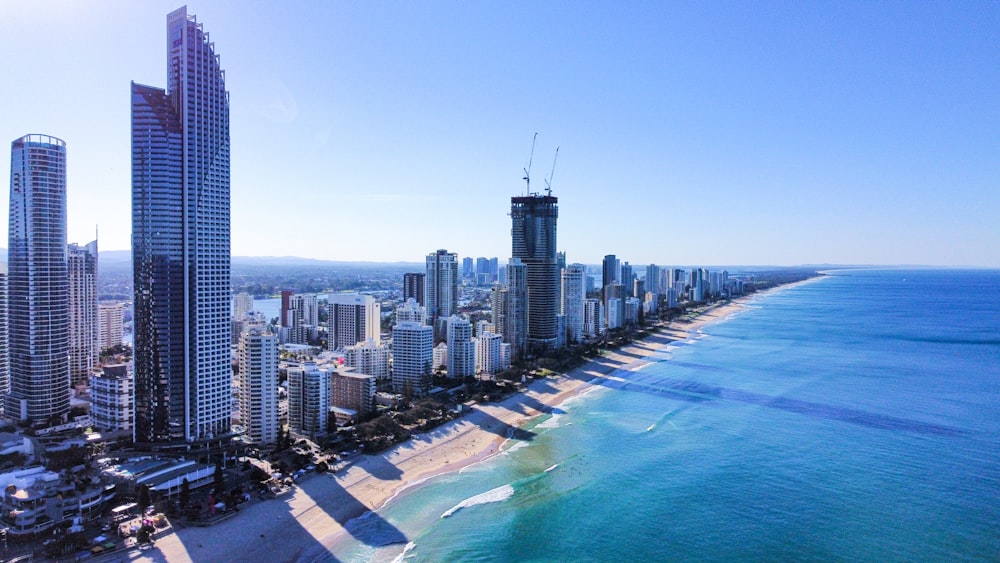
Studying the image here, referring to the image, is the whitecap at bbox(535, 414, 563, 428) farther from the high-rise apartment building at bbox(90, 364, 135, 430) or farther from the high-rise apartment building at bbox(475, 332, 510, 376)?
the high-rise apartment building at bbox(90, 364, 135, 430)

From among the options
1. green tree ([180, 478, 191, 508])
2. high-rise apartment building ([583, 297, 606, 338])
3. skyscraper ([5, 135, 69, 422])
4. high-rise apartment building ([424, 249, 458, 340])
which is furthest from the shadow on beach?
high-rise apartment building ([583, 297, 606, 338])

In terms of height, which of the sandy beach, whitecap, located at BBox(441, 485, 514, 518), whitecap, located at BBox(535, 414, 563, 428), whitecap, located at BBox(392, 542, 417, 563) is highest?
the sandy beach

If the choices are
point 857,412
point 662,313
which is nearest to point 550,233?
point 857,412

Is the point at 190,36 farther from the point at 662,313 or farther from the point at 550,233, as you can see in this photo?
the point at 662,313

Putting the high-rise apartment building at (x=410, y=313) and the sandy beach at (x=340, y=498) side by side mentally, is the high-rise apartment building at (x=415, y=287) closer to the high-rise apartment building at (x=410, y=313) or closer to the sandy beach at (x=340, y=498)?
the high-rise apartment building at (x=410, y=313)

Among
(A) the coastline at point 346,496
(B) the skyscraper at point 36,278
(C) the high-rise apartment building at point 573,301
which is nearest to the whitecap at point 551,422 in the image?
(A) the coastline at point 346,496
